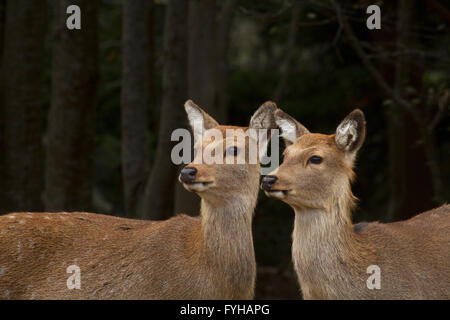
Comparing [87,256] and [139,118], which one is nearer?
[87,256]

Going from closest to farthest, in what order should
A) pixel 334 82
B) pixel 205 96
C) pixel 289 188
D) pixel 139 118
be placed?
pixel 289 188 → pixel 205 96 → pixel 139 118 → pixel 334 82

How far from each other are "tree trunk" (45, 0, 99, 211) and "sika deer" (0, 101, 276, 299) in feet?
11.1

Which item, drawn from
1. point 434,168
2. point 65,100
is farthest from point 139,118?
point 434,168

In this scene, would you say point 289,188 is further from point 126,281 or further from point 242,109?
point 242,109

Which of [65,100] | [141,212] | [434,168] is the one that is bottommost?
[141,212]

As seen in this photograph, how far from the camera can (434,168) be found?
31.3 ft

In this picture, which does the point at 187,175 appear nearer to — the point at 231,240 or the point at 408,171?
the point at 231,240

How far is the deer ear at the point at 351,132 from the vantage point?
5703 millimetres

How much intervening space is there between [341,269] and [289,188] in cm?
77

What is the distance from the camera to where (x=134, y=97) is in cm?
1034

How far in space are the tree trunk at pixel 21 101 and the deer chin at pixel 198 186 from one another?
5.08 meters

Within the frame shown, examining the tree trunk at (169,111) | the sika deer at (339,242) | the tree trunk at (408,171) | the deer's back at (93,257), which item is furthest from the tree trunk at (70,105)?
the tree trunk at (408,171)

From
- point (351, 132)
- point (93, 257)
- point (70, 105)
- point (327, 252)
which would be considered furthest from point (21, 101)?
point (327, 252)

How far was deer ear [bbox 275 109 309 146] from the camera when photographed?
20.0 ft
